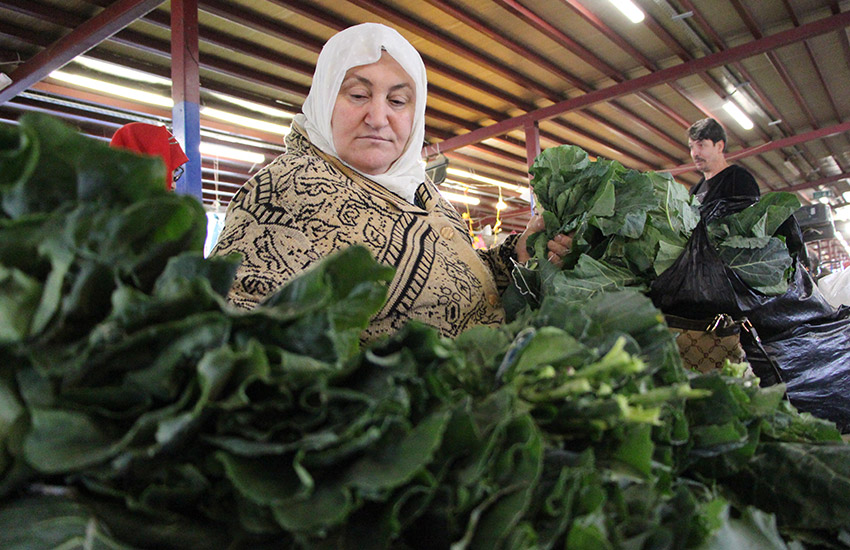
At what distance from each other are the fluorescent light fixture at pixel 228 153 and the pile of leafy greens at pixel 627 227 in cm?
712

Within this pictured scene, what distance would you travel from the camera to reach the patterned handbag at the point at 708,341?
1.82 m

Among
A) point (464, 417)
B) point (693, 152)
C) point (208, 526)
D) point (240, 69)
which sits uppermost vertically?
point (240, 69)

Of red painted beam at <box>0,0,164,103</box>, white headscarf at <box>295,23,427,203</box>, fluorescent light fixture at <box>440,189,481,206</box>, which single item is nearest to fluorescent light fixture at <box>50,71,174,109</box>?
red painted beam at <box>0,0,164,103</box>

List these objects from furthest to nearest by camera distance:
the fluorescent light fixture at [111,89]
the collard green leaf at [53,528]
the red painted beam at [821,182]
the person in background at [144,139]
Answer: the red painted beam at [821,182] → the fluorescent light fixture at [111,89] → the person in background at [144,139] → the collard green leaf at [53,528]

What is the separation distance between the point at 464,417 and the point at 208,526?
0.27m

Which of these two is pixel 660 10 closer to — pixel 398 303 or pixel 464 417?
pixel 398 303

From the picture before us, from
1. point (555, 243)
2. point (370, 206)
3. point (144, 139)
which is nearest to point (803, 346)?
point (555, 243)

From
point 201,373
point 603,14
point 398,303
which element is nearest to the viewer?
point 201,373

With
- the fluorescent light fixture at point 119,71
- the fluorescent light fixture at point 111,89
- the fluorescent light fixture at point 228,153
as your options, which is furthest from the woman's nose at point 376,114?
the fluorescent light fixture at point 228,153

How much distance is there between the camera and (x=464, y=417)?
562 millimetres

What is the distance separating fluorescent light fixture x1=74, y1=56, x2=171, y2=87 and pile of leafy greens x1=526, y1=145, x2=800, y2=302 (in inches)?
220

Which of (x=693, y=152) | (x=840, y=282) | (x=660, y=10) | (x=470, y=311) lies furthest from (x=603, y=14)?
(x=470, y=311)

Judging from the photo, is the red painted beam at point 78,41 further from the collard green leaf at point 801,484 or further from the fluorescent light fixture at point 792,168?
the fluorescent light fixture at point 792,168

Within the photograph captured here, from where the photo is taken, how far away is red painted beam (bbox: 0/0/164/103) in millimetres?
4738
